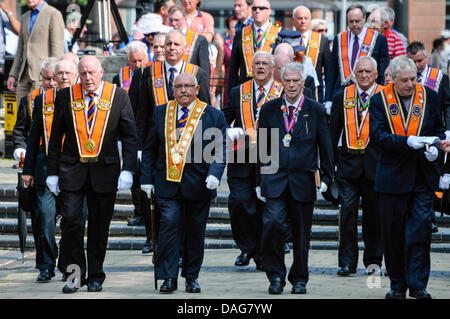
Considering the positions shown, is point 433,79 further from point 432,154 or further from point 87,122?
point 87,122

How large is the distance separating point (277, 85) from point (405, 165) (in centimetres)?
216

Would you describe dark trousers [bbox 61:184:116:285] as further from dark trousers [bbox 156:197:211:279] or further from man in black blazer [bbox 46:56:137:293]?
dark trousers [bbox 156:197:211:279]

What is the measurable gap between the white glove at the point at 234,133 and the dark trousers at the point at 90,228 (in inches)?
52.6

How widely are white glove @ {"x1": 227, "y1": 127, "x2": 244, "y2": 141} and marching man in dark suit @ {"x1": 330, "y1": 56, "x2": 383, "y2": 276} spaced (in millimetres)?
944

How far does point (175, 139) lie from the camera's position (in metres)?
10.7

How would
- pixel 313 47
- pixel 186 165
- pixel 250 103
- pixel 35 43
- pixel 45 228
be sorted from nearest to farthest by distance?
pixel 186 165 < pixel 45 228 < pixel 250 103 < pixel 313 47 < pixel 35 43

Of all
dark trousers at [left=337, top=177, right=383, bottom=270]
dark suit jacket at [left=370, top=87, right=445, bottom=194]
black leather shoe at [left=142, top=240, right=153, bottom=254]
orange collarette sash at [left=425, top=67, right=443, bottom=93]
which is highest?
orange collarette sash at [left=425, top=67, right=443, bottom=93]

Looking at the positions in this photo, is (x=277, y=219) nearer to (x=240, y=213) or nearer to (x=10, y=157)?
(x=240, y=213)

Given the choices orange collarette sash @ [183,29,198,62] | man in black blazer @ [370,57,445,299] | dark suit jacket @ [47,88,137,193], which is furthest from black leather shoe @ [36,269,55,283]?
man in black blazer @ [370,57,445,299]

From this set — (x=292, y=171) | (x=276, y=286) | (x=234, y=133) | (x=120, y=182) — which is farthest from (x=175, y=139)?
(x=276, y=286)

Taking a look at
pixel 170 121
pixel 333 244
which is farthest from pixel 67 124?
pixel 333 244

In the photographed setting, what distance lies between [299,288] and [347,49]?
4.23m

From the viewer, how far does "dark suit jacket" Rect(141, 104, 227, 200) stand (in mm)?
10609

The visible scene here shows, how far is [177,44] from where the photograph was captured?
39.3ft
